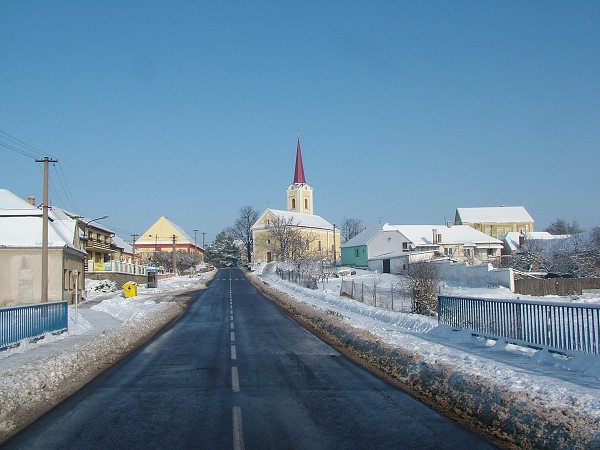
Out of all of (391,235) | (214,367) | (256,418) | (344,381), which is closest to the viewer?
(256,418)

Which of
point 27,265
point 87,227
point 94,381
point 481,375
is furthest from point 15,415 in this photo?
point 87,227

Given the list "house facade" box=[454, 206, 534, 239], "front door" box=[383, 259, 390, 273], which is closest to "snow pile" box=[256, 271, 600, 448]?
"front door" box=[383, 259, 390, 273]

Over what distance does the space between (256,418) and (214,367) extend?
5224 mm

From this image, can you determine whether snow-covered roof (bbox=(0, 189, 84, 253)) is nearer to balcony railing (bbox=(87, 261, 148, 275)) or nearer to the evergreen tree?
balcony railing (bbox=(87, 261, 148, 275))

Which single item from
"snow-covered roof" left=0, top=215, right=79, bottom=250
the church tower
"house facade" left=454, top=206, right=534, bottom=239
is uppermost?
the church tower

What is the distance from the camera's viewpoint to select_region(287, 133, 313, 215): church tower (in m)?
136

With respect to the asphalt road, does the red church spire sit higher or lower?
higher

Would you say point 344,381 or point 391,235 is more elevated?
point 391,235

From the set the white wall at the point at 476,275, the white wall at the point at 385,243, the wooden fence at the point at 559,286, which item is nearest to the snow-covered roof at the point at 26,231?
the white wall at the point at 476,275

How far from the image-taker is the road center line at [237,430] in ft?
24.0

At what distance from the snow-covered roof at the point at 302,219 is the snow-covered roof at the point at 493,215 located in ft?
98.3

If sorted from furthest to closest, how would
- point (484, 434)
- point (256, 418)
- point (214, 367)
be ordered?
point (214, 367), point (256, 418), point (484, 434)

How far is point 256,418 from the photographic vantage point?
872 cm

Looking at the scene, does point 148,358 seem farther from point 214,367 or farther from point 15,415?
point 15,415
